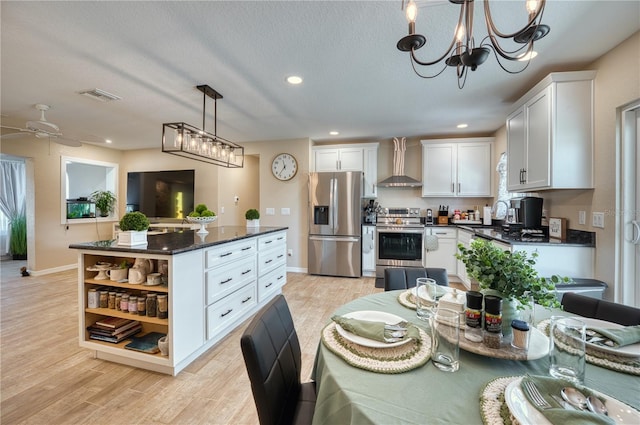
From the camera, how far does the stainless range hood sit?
15.2ft

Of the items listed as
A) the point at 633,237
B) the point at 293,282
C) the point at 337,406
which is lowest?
the point at 293,282

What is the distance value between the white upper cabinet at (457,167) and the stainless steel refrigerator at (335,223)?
1272mm

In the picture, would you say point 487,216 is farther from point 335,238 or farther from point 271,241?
point 271,241

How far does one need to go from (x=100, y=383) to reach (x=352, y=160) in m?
4.22

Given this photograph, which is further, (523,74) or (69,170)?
(69,170)

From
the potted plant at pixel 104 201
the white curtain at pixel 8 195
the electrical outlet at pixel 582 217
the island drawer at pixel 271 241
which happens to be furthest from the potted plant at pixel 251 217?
the white curtain at pixel 8 195

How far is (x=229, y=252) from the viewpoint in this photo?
2.45 meters

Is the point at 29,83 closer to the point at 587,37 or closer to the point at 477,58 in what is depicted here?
the point at 477,58

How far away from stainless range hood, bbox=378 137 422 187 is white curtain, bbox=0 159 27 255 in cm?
812

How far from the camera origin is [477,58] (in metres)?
1.15

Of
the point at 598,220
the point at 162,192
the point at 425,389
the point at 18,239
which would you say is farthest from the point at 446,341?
the point at 18,239

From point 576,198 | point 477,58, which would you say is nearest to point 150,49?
point 477,58

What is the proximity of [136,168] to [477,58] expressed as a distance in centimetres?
699

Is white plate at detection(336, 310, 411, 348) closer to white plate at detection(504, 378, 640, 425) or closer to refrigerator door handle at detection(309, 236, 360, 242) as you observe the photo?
white plate at detection(504, 378, 640, 425)
